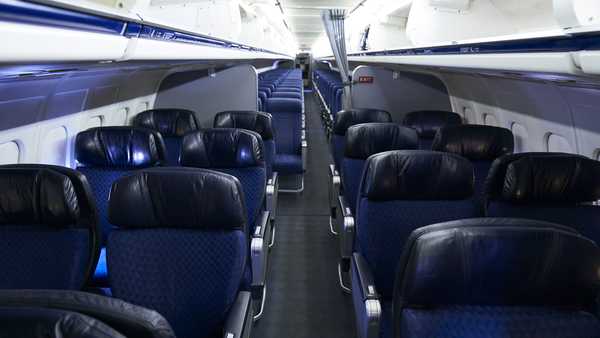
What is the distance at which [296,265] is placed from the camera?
3771 millimetres

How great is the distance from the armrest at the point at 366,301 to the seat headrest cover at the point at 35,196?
5.05ft

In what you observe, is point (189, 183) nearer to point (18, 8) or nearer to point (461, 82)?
point (18, 8)

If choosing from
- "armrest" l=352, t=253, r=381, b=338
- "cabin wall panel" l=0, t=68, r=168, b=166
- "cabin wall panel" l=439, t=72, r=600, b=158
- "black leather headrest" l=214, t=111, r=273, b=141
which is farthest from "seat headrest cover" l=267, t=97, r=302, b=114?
"armrest" l=352, t=253, r=381, b=338

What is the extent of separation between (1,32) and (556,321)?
188 cm

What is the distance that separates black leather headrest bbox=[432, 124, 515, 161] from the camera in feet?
10.9

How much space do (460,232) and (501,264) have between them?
0.19m

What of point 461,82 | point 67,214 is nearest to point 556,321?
point 67,214

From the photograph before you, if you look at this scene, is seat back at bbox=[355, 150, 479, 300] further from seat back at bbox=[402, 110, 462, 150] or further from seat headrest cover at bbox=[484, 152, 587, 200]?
seat back at bbox=[402, 110, 462, 150]

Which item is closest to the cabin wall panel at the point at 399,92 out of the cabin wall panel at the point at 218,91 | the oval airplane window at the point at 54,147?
the cabin wall panel at the point at 218,91

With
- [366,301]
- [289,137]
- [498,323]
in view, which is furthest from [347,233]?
[289,137]

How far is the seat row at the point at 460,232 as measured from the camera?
133cm

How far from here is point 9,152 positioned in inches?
111

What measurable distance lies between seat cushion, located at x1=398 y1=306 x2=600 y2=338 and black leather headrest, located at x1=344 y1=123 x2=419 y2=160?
6.86 ft

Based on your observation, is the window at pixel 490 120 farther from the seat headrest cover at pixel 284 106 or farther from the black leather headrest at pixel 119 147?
the black leather headrest at pixel 119 147
